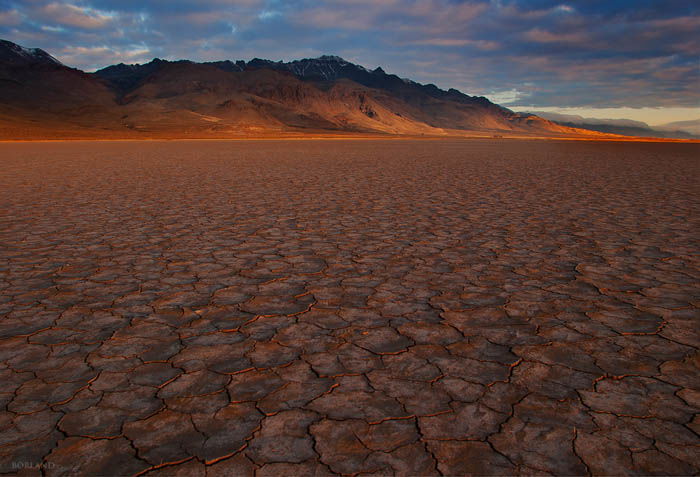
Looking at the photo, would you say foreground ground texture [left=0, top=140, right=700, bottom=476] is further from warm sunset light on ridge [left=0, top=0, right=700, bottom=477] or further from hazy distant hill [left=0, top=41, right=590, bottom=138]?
hazy distant hill [left=0, top=41, right=590, bottom=138]

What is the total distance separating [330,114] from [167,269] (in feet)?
355

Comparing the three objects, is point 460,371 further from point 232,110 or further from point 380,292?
point 232,110

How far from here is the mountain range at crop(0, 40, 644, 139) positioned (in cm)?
6462

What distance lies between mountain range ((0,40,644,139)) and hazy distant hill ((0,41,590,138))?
0.17 meters

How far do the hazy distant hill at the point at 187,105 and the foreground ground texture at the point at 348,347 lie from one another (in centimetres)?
4753

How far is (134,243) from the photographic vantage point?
206 inches

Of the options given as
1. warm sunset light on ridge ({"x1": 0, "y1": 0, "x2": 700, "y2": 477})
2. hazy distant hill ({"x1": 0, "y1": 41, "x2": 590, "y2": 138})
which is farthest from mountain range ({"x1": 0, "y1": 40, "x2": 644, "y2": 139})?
warm sunset light on ridge ({"x1": 0, "y1": 0, "x2": 700, "y2": 477})

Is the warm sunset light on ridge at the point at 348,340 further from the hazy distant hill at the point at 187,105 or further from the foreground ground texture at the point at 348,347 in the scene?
the hazy distant hill at the point at 187,105

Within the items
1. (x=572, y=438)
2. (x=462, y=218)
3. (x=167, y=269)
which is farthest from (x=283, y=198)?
(x=572, y=438)

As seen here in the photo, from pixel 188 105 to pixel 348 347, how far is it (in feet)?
305

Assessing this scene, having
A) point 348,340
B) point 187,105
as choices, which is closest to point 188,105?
point 187,105

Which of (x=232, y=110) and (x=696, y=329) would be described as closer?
(x=696, y=329)

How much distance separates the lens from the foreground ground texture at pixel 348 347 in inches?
73.5

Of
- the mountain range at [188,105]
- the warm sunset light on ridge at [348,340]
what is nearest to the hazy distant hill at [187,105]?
the mountain range at [188,105]
